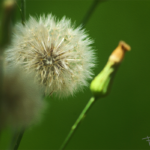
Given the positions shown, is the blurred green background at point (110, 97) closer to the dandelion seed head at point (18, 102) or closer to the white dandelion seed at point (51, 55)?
the white dandelion seed at point (51, 55)

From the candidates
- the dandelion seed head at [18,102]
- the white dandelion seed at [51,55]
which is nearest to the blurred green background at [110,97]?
the white dandelion seed at [51,55]

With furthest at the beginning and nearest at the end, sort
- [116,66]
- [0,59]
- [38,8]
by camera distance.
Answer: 1. [38,8]
2. [116,66]
3. [0,59]

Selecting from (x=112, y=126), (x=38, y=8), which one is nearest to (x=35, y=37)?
(x=38, y=8)

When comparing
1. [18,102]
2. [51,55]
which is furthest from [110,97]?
[18,102]

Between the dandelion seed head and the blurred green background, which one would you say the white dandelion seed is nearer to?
the dandelion seed head

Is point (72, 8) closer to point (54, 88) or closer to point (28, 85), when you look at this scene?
point (54, 88)

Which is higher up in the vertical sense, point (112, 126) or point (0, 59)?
point (0, 59)

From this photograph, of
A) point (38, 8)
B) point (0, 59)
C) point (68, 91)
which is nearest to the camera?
point (0, 59)
